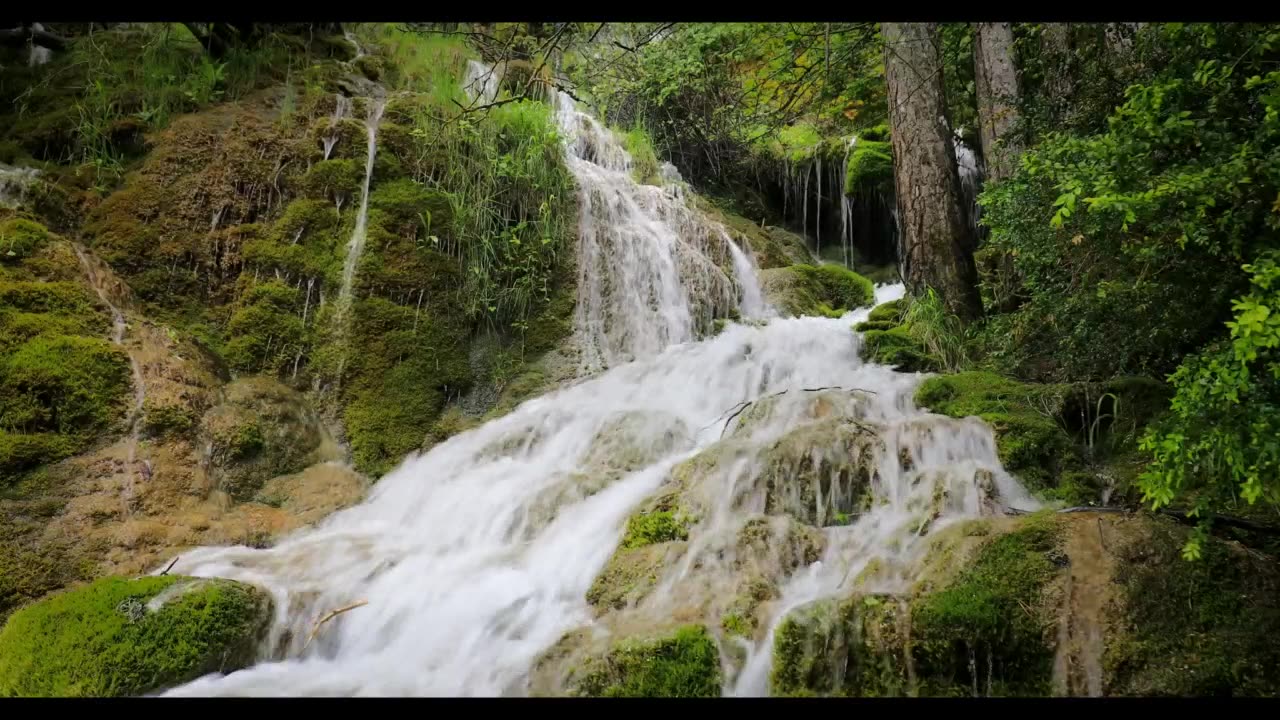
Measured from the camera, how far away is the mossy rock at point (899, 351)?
6.14 meters

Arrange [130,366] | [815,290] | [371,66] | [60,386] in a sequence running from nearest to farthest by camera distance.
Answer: [60,386], [130,366], [371,66], [815,290]

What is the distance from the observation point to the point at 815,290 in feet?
30.7

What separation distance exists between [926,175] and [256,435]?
6.08m

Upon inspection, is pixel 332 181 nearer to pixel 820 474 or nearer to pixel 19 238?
pixel 19 238

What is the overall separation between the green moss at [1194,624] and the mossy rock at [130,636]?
396 cm

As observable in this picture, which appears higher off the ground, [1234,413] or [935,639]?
[1234,413]

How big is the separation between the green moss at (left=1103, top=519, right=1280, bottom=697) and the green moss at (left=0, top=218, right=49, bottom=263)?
7.50 m

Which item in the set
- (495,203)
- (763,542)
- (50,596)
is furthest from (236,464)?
(763,542)

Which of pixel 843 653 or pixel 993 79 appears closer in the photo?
pixel 843 653

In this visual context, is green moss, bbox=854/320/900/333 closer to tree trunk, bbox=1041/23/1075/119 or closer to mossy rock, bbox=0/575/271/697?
tree trunk, bbox=1041/23/1075/119

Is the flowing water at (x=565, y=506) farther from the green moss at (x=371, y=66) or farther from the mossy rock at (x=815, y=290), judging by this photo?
the green moss at (x=371, y=66)

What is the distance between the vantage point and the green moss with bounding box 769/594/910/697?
2922mm

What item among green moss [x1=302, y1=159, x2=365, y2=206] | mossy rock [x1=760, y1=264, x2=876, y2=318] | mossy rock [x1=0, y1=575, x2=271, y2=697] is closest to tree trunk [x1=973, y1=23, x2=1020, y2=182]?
mossy rock [x1=760, y1=264, x2=876, y2=318]

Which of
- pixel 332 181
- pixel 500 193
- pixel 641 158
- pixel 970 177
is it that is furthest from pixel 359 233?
pixel 970 177
